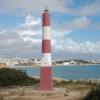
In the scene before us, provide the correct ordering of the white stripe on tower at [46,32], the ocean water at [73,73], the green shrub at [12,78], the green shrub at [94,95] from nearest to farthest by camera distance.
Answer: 1. the green shrub at [94,95]
2. the white stripe on tower at [46,32]
3. the green shrub at [12,78]
4. the ocean water at [73,73]

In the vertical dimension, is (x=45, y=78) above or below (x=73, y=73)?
above

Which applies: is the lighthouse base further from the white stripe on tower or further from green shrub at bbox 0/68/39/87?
green shrub at bbox 0/68/39/87

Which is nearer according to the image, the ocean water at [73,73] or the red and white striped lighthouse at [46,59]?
the red and white striped lighthouse at [46,59]

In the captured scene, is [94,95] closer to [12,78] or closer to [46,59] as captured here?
[46,59]

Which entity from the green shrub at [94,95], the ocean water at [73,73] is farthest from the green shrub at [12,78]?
the ocean water at [73,73]

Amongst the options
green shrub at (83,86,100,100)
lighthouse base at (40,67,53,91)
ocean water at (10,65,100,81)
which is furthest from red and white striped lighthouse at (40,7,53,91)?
Answer: ocean water at (10,65,100,81)

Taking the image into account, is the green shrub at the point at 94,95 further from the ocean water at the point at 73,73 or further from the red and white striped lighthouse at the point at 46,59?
the ocean water at the point at 73,73

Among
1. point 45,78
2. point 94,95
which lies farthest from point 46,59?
point 94,95

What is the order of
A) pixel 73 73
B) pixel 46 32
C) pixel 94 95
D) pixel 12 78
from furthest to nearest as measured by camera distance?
1. pixel 73 73
2. pixel 12 78
3. pixel 46 32
4. pixel 94 95

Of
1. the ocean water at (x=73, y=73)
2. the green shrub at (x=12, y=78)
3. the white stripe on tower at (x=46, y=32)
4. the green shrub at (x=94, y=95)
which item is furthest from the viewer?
the ocean water at (x=73, y=73)

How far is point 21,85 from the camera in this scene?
57.9 ft

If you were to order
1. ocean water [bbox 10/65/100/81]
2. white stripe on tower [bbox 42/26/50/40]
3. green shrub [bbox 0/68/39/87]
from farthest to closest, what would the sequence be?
ocean water [bbox 10/65/100/81] < green shrub [bbox 0/68/39/87] < white stripe on tower [bbox 42/26/50/40]

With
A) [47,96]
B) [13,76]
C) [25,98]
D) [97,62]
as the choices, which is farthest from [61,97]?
[97,62]

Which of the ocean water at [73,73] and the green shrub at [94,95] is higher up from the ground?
the green shrub at [94,95]
